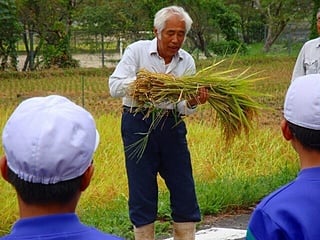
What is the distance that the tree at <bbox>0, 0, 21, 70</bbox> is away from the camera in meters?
23.1

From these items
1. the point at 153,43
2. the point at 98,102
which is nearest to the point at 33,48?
the point at 98,102

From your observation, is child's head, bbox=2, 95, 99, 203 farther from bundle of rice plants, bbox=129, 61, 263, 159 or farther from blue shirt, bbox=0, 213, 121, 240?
bundle of rice plants, bbox=129, 61, 263, 159

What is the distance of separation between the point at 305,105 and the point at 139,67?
2.97 m

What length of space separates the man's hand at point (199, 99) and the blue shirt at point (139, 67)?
0.04m

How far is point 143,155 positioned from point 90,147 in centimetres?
332

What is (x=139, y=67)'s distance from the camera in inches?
222

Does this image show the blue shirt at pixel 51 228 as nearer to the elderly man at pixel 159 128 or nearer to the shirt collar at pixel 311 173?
the shirt collar at pixel 311 173

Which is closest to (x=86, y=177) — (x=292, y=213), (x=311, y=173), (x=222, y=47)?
(x=292, y=213)

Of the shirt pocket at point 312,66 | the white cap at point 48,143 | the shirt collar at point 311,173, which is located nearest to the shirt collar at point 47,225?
the white cap at point 48,143

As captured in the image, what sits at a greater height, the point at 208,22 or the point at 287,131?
the point at 287,131

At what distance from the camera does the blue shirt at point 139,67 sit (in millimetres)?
5535

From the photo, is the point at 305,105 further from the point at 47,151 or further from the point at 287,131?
the point at 47,151

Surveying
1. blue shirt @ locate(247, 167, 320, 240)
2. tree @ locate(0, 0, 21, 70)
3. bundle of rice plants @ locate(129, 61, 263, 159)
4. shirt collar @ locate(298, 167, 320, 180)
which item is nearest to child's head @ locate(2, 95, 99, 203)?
blue shirt @ locate(247, 167, 320, 240)

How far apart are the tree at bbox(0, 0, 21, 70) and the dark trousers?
17552 millimetres
